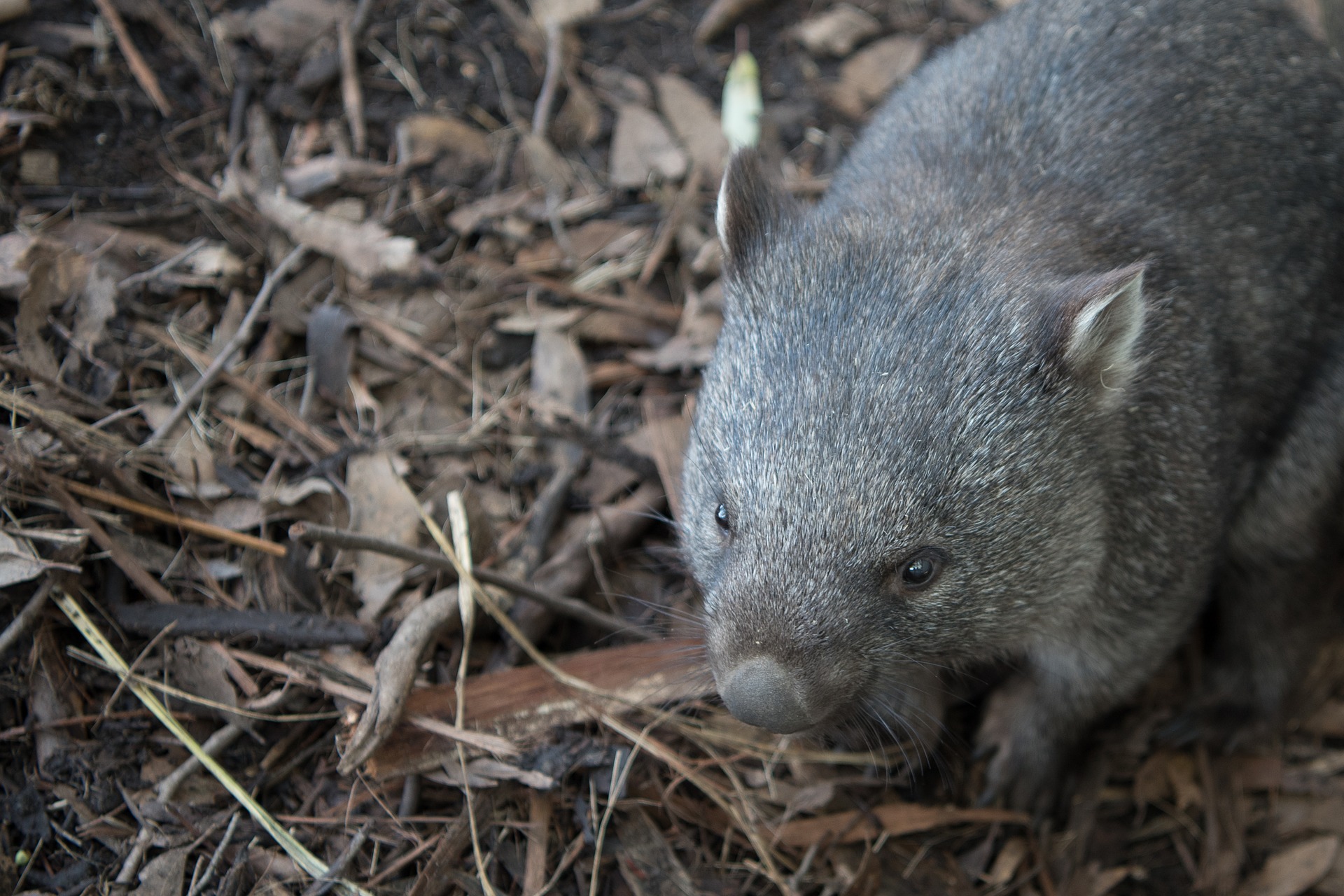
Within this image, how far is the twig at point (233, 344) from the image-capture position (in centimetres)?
382

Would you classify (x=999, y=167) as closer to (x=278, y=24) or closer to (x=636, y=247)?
(x=636, y=247)

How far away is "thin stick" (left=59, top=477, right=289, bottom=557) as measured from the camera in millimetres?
3506

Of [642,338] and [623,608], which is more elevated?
[642,338]

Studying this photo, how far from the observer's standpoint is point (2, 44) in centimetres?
418

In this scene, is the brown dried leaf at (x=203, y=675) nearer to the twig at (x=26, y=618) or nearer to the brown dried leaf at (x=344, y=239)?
the twig at (x=26, y=618)

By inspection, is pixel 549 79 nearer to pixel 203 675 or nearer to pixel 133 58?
pixel 133 58

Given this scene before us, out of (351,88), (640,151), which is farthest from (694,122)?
(351,88)

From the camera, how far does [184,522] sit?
3.64 metres

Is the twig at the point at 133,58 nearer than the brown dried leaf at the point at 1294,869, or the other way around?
the brown dried leaf at the point at 1294,869

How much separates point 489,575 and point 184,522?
3.53 ft

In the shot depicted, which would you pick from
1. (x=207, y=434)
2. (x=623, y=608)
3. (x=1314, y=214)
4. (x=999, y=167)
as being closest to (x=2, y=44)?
(x=207, y=434)

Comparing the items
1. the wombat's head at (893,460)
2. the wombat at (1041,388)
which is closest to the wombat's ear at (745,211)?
the wombat at (1041,388)

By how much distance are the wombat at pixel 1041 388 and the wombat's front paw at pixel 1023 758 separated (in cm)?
1

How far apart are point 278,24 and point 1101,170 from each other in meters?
3.61
